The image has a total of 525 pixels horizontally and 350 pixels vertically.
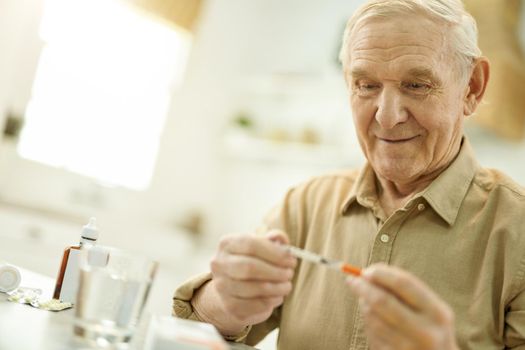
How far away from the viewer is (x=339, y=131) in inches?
153

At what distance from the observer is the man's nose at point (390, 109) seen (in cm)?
133

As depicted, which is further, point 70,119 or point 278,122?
point 278,122

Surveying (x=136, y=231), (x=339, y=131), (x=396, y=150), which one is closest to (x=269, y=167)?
(x=339, y=131)

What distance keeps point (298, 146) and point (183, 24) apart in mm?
1158

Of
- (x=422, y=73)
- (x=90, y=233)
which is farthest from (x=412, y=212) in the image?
(x=90, y=233)

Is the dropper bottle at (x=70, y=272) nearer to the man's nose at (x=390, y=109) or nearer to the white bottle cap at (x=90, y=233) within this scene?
the white bottle cap at (x=90, y=233)

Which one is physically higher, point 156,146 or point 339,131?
point 339,131

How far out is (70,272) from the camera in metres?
1.18

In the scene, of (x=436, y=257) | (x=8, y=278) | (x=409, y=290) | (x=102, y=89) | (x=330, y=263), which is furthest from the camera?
(x=102, y=89)

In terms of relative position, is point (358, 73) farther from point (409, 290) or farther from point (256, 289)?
point (409, 290)

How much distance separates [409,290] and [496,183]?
0.69m

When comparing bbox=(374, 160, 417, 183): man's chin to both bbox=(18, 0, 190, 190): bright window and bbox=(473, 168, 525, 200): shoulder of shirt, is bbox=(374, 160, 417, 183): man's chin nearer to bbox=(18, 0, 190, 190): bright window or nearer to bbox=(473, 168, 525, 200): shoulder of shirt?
bbox=(473, 168, 525, 200): shoulder of shirt

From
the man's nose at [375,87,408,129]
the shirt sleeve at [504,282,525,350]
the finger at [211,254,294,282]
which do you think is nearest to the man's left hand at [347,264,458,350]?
the finger at [211,254,294,282]

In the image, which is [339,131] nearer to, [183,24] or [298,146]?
[298,146]
